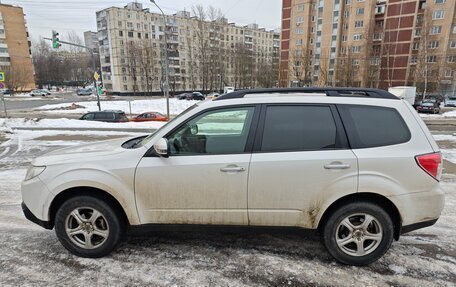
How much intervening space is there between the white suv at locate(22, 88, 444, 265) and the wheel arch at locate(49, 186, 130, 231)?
1cm

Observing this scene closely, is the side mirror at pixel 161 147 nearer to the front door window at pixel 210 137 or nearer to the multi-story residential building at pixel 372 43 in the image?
the front door window at pixel 210 137

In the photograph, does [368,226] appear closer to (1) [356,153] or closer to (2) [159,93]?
(1) [356,153]

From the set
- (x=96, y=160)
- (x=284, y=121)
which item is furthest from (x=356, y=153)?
(x=96, y=160)

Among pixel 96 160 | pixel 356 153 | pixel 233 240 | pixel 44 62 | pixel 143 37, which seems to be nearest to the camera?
pixel 356 153

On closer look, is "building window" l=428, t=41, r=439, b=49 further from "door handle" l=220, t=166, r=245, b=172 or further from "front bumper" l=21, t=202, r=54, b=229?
"front bumper" l=21, t=202, r=54, b=229

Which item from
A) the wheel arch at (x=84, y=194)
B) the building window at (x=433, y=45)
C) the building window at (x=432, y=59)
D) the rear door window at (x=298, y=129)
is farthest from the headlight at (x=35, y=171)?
the building window at (x=433, y=45)

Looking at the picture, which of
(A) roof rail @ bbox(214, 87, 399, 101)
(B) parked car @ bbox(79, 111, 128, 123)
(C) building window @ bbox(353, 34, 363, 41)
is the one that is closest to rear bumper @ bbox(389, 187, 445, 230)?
(A) roof rail @ bbox(214, 87, 399, 101)

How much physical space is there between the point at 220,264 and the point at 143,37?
246ft

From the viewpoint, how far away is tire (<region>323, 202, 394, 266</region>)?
2.70 m

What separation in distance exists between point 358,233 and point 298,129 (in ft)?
3.97

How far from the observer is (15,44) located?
233ft

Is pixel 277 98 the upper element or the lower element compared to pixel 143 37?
lower

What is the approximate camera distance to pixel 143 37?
69250 millimetres

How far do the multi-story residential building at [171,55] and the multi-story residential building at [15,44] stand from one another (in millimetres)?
19538
